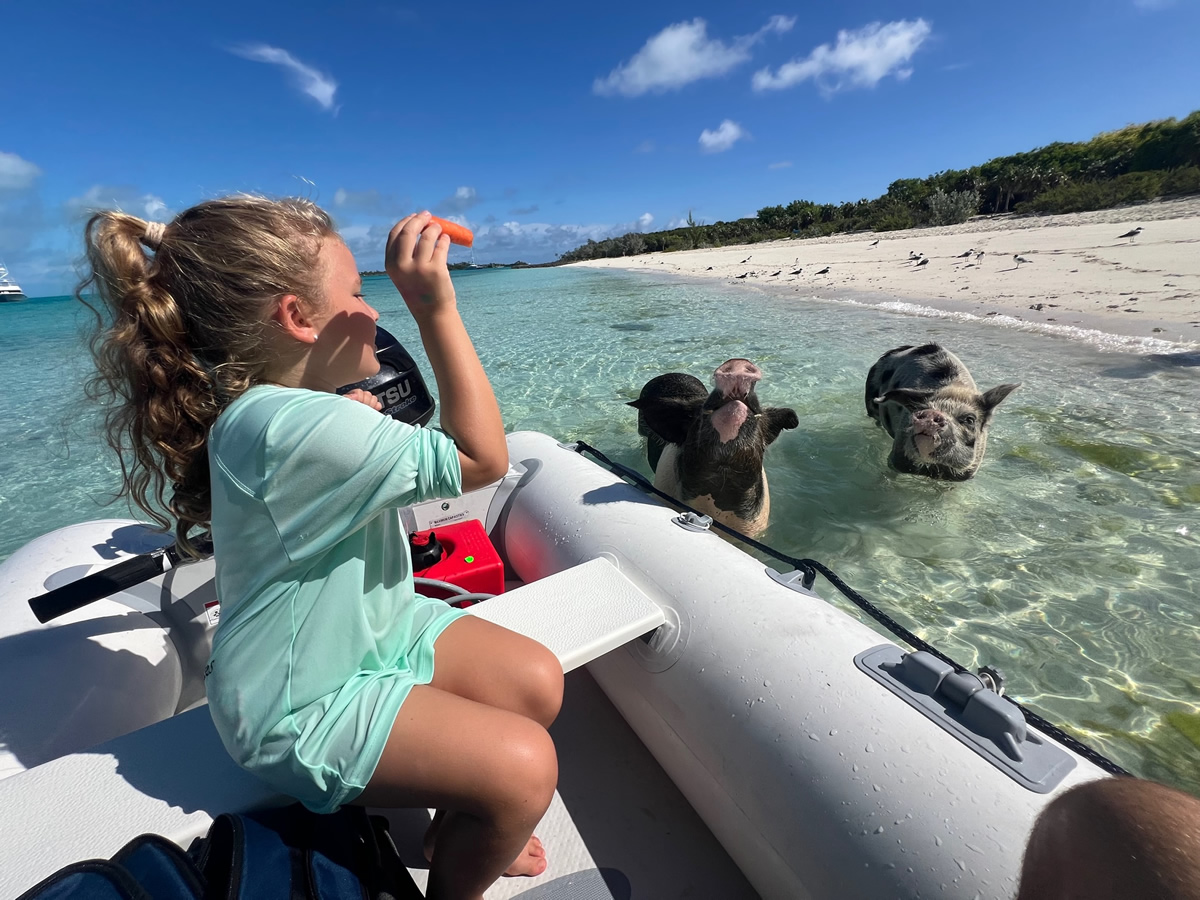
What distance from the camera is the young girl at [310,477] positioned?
1139mm

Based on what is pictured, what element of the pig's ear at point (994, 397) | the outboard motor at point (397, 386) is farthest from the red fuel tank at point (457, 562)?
the pig's ear at point (994, 397)

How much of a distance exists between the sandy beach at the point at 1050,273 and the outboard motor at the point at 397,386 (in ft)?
30.0

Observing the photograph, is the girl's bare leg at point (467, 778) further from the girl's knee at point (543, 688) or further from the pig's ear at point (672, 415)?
the pig's ear at point (672, 415)

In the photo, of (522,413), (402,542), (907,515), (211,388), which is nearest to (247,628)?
(402,542)

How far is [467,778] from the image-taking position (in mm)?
1183

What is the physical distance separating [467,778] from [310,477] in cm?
69

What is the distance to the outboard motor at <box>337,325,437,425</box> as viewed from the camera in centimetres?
270

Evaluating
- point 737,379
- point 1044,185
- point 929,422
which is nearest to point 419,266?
point 737,379

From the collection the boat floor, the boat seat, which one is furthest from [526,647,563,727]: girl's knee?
the boat floor

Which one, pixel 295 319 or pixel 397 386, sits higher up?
pixel 295 319

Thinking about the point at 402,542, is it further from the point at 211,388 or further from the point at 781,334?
the point at 781,334

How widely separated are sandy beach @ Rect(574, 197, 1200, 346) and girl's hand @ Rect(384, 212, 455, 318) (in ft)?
31.2

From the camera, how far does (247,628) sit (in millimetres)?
1187

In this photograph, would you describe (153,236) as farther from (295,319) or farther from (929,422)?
(929,422)
